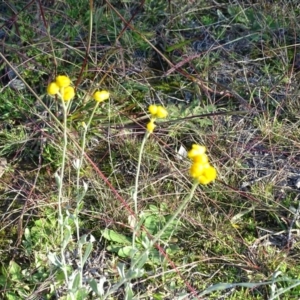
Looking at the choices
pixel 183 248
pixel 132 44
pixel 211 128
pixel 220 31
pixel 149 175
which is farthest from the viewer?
pixel 220 31

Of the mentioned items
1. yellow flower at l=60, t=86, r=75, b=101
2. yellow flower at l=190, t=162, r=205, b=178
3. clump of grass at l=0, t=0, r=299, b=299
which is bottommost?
clump of grass at l=0, t=0, r=299, b=299

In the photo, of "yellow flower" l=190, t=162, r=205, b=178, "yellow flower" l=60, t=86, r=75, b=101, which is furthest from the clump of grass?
"yellow flower" l=190, t=162, r=205, b=178

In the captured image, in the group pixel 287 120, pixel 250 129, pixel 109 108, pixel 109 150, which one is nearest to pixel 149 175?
pixel 109 150

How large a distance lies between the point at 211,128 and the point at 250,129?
128 millimetres

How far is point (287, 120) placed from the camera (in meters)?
1.89

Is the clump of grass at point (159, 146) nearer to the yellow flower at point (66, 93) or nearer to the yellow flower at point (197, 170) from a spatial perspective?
the yellow flower at point (66, 93)

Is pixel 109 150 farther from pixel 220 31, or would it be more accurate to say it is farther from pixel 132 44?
pixel 220 31

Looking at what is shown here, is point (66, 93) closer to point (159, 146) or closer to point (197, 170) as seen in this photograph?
point (197, 170)

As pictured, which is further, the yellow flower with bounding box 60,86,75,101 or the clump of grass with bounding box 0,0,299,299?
the clump of grass with bounding box 0,0,299,299

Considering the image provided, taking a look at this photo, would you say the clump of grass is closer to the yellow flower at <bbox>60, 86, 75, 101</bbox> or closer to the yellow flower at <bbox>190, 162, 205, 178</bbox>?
the yellow flower at <bbox>60, 86, 75, 101</bbox>

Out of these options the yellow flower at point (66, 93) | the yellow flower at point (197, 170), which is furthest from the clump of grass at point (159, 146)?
the yellow flower at point (197, 170)

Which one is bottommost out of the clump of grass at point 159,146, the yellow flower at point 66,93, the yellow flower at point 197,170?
the clump of grass at point 159,146

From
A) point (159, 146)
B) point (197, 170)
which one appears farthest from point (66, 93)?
point (159, 146)

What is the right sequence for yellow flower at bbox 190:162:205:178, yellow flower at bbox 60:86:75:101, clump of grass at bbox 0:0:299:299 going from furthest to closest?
clump of grass at bbox 0:0:299:299, yellow flower at bbox 60:86:75:101, yellow flower at bbox 190:162:205:178
